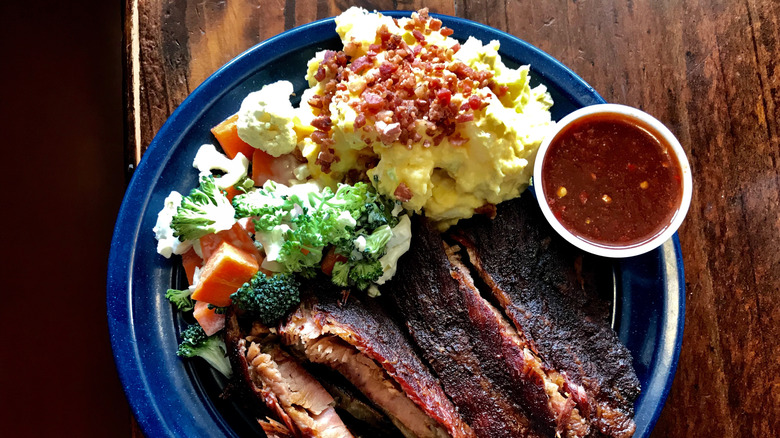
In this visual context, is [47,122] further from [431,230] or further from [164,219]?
[431,230]

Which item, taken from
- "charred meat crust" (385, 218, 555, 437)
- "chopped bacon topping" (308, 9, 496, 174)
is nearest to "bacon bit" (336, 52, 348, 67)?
"chopped bacon topping" (308, 9, 496, 174)

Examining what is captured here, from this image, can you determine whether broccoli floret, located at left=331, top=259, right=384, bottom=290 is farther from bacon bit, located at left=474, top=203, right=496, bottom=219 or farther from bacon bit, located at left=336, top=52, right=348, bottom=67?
bacon bit, located at left=336, top=52, right=348, bottom=67

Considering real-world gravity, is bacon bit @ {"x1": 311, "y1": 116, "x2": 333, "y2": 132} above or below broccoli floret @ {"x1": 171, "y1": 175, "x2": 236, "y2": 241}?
above

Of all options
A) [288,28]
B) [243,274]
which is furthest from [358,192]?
[288,28]

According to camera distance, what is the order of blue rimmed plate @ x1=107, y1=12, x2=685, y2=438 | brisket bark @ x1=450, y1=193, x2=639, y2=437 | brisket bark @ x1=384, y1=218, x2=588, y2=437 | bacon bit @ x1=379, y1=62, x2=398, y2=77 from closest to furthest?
→ bacon bit @ x1=379, y1=62, x2=398, y2=77, brisket bark @ x1=384, y1=218, x2=588, y2=437, brisket bark @ x1=450, y1=193, x2=639, y2=437, blue rimmed plate @ x1=107, y1=12, x2=685, y2=438

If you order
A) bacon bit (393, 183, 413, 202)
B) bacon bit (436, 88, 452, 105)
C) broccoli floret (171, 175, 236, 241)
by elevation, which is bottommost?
broccoli floret (171, 175, 236, 241)

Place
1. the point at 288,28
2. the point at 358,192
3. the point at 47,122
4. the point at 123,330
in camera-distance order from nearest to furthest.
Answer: the point at 358,192 < the point at 123,330 < the point at 288,28 < the point at 47,122

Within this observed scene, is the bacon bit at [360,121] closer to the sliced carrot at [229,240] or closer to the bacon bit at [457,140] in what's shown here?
the bacon bit at [457,140]

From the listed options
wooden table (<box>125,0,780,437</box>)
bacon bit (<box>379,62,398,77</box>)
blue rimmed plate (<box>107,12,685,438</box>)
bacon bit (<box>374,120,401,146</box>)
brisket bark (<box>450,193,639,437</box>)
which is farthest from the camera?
wooden table (<box>125,0,780,437</box>)
